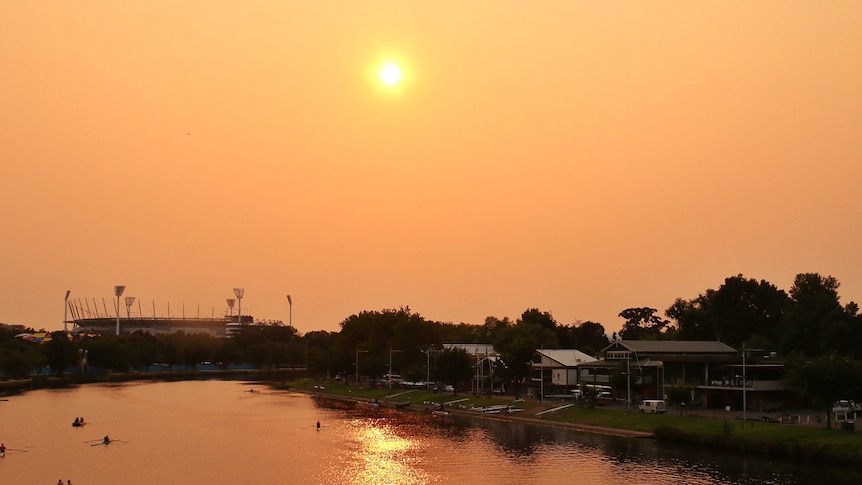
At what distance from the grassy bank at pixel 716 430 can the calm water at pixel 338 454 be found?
263 cm

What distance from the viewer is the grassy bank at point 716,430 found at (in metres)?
72.0

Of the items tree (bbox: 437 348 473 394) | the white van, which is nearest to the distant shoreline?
the white van

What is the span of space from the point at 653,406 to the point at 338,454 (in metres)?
38.1

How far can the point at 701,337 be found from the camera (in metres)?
158

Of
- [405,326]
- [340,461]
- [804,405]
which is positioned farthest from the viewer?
[405,326]

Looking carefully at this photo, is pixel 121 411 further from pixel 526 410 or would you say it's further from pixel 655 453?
pixel 655 453

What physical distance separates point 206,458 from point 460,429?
1291 inches

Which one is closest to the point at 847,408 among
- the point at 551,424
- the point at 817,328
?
the point at 551,424

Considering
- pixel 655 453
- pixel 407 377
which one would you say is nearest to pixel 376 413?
pixel 407 377

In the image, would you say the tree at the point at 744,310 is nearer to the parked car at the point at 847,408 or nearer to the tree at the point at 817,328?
the tree at the point at 817,328

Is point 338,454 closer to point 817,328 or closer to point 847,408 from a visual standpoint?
point 847,408

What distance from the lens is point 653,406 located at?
323 ft

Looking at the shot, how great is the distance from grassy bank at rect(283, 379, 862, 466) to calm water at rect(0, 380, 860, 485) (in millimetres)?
2627

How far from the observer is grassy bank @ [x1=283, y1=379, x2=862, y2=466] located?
236ft
